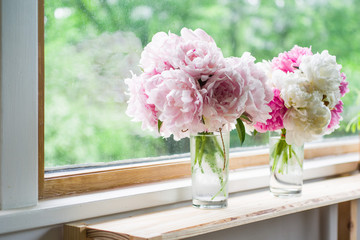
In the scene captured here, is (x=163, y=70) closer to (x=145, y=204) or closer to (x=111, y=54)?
(x=111, y=54)

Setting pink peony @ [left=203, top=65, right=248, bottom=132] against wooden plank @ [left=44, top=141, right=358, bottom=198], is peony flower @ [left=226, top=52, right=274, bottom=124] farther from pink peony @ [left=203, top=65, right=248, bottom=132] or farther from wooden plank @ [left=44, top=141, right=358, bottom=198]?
wooden plank @ [left=44, top=141, right=358, bottom=198]

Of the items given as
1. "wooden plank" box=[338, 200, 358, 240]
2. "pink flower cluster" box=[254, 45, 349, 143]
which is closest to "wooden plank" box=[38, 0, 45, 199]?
"pink flower cluster" box=[254, 45, 349, 143]

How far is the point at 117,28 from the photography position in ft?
4.48

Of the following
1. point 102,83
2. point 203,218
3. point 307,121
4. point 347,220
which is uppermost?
point 102,83

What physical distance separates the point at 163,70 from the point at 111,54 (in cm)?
24

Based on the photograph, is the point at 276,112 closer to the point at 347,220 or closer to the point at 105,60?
the point at 105,60

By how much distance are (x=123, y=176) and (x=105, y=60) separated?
0.30 meters

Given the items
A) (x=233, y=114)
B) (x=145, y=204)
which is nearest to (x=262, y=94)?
(x=233, y=114)

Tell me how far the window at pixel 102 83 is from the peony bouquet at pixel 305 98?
33 cm

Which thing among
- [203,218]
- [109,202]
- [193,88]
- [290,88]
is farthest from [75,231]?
[290,88]

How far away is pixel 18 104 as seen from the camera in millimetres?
1078

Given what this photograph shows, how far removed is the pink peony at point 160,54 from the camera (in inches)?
45.8

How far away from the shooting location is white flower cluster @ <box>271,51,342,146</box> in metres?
1.29

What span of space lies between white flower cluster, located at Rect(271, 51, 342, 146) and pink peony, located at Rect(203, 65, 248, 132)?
22cm
